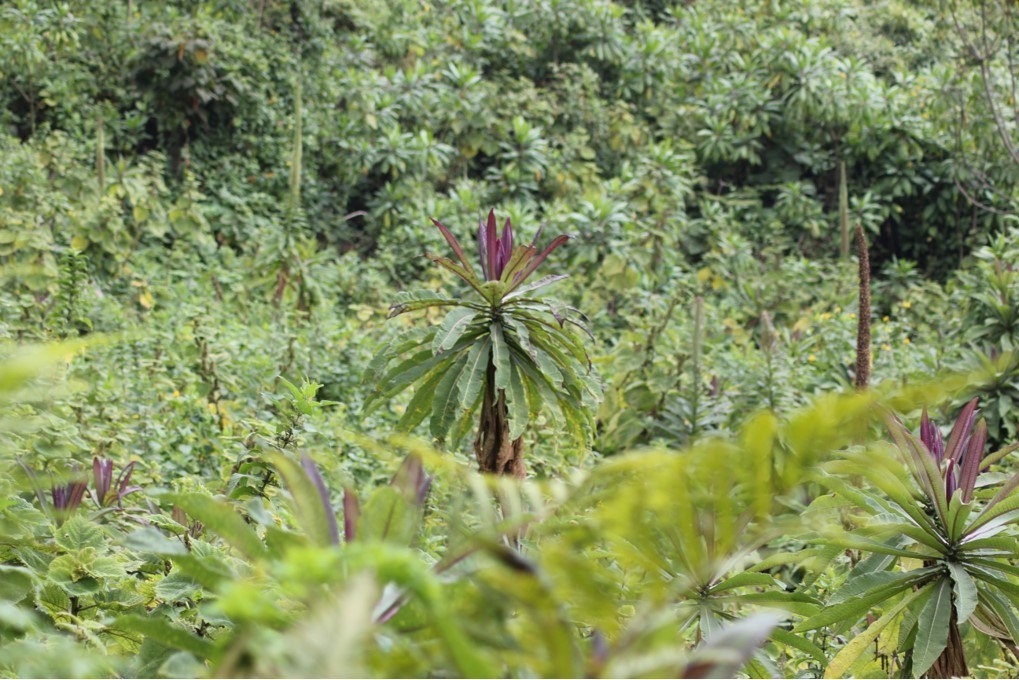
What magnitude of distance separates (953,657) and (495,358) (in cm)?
120

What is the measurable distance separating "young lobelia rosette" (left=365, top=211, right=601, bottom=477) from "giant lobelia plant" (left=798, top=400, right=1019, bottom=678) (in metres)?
0.92

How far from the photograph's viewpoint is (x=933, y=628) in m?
1.33

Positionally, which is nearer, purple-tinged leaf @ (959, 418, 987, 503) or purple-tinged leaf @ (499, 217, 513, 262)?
purple-tinged leaf @ (959, 418, 987, 503)

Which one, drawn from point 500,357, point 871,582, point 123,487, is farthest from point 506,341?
point 871,582

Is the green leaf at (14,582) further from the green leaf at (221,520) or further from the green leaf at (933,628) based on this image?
the green leaf at (933,628)

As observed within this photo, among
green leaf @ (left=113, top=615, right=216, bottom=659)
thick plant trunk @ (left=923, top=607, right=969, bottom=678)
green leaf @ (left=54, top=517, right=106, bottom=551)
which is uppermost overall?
green leaf @ (left=113, top=615, right=216, bottom=659)

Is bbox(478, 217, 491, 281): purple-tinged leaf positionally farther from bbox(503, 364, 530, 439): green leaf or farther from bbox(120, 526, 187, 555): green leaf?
bbox(120, 526, 187, 555): green leaf

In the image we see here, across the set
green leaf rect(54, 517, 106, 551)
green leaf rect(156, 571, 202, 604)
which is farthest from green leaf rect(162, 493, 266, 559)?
green leaf rect(54, 517, 106, 551)

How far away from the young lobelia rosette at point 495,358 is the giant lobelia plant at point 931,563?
920 millimetres

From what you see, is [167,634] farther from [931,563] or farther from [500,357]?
[500,357]

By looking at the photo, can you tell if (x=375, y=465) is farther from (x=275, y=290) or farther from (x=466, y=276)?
(x=275, y=290)

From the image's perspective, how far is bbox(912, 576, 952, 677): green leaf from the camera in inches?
51.1

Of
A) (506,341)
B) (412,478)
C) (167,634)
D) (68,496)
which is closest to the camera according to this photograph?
(167,634)

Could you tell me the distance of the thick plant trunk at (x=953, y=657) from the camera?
4.49 feet
